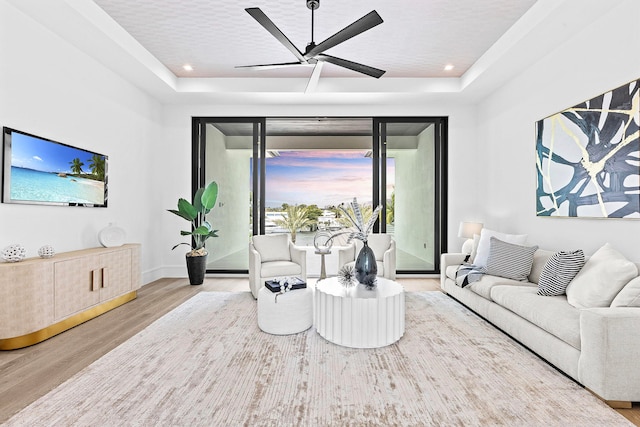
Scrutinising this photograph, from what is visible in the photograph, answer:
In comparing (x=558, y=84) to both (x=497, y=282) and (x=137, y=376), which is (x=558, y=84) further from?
(x=137, y=376)

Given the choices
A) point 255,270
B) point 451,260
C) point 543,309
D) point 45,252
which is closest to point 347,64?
point 255,270

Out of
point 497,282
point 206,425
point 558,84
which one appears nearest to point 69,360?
point 206,425

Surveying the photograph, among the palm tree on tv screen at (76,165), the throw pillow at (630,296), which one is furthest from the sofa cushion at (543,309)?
the palm tree on tv screen at (76,165)

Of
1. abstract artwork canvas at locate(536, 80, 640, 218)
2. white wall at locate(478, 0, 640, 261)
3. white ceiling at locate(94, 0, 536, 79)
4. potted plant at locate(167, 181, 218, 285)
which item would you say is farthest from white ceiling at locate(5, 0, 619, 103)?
potted plant at locate(167, 181, 218, 285)

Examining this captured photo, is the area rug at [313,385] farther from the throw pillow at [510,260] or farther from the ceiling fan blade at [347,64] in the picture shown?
the ceiling fan blade at [347,64]

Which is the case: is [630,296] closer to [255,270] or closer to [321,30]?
[255,270]

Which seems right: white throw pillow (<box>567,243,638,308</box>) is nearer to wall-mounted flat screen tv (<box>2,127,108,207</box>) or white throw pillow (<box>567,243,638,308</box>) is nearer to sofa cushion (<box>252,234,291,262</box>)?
sofa cushion (<box>252,234,291,262</box>)

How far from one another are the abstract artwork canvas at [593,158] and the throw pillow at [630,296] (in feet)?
2.76

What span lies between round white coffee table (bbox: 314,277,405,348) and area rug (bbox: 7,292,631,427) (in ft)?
0.29

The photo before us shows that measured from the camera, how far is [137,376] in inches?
85.9

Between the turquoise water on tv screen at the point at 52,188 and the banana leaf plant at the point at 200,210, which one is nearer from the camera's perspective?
the turquoise water on tv screen at the point at 52,188

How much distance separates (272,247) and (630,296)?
12.0ft

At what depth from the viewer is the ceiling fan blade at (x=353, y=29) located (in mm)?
2430

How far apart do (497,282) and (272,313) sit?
2.30 m
